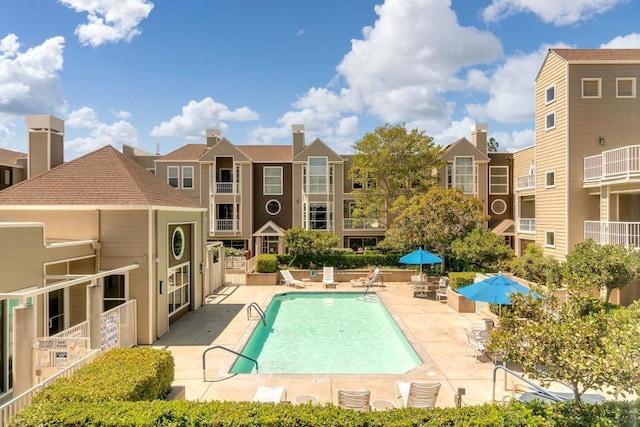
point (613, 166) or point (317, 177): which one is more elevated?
point (317, 177)

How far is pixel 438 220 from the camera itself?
21797mm

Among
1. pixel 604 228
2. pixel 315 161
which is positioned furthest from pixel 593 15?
pixel 315 161

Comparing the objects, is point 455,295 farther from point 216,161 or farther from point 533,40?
point 216,161

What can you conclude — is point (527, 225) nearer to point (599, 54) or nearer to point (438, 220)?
point (438, 220)

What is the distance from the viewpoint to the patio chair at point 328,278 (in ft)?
71.7

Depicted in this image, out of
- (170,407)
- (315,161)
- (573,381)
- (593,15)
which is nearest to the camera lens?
(573,381)

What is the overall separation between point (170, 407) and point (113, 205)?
785cm

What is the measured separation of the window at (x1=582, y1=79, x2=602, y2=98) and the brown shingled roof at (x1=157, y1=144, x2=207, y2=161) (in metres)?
27.6

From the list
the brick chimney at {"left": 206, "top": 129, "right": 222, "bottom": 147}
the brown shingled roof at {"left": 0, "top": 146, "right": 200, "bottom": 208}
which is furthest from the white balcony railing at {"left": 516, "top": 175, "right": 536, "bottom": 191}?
the brick chimney at {"left": 206, "top": 129, "right": 222, "bottom": 147}

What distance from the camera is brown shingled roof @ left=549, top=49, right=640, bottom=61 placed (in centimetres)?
1933

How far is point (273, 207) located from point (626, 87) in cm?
2422

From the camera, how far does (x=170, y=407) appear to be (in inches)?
230

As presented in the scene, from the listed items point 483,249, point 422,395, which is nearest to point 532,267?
point 483,249

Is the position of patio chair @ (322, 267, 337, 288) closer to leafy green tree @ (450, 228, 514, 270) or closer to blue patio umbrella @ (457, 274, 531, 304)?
leafy green tree @ (450, 228, 514, 270)
